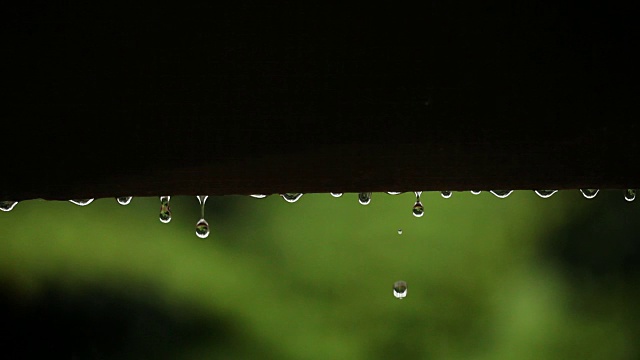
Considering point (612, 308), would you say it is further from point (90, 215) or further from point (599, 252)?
point (90, 215)

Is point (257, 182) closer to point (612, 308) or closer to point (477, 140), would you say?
point (477, 140)

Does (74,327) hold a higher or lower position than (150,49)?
higher

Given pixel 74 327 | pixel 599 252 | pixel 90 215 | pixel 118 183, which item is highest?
pixel 599 252

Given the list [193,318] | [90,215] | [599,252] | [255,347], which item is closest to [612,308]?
[599,252]

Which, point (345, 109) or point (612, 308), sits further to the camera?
point (612, 308)

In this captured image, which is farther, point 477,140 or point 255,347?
point 255,347

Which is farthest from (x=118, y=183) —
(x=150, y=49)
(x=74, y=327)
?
(x=74, y=327)
